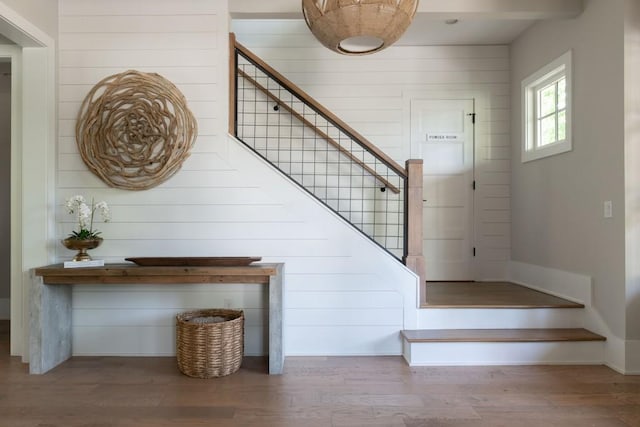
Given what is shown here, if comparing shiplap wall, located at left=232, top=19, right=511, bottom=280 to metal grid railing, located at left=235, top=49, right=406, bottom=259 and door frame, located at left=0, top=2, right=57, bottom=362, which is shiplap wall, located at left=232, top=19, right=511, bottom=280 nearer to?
metal grid railing, located at left=235, top=49, right=406, bottom=259

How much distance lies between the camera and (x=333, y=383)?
8.63 ft

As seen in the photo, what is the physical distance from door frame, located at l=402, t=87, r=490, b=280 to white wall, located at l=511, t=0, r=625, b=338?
534mm

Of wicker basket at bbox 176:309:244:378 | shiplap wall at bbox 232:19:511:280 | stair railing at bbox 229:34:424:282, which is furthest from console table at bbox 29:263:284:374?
shiplap wall at bbox 232:19:511:280

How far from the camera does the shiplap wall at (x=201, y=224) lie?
3158mm

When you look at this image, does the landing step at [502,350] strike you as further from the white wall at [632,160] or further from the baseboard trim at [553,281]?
the baseboard trim at [553,281]

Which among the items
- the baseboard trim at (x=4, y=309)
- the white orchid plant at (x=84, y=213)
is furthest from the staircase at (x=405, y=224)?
the baseboard trim at (x=4, y=309)

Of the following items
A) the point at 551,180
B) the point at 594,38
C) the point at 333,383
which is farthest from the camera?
the point at 551,180

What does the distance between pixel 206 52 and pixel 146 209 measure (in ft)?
4.35

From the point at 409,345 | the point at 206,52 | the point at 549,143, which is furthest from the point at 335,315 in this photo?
the point at 549,143

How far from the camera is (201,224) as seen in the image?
3174 mm

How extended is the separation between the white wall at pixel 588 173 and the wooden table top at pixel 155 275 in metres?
2.47

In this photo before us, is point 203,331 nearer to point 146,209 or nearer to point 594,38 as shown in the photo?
point 146,209

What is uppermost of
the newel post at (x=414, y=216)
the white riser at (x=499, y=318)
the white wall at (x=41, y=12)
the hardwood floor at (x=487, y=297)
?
the white wall at (x=41, y=12)

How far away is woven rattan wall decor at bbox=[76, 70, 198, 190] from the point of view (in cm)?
308
